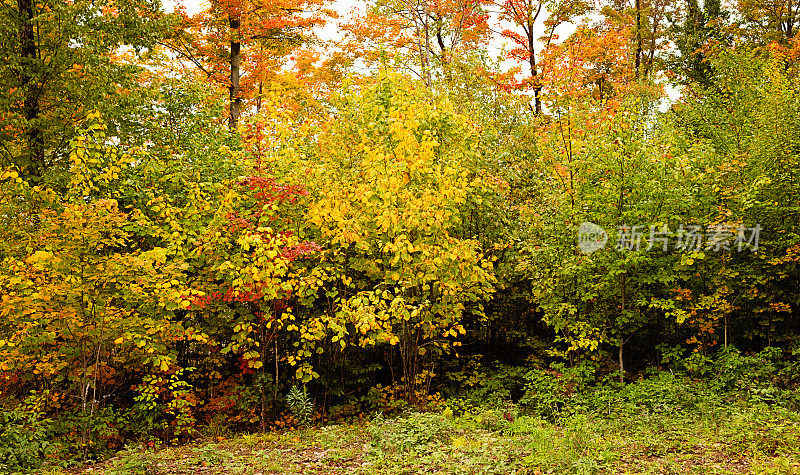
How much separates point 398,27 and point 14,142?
38.8 feet

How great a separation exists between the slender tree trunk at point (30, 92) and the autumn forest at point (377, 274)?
0.04m

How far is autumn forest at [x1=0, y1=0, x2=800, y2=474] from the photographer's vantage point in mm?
6637

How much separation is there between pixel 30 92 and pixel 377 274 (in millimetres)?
6166

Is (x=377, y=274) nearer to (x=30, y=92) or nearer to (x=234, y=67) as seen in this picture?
(x=30, y=92)

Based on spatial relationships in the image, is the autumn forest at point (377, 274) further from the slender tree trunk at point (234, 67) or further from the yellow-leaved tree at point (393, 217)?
the slender tree trunk at point (234, 67)

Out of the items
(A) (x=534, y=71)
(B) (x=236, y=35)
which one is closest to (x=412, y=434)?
(B) (x=236, y=35)

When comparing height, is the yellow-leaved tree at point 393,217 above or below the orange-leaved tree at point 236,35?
below

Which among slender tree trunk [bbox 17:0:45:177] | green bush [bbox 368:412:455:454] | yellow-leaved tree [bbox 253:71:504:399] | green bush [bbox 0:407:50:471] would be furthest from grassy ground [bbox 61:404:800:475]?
slender tree trunk [bbox 17:0:45:177]

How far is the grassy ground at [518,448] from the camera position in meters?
5.50

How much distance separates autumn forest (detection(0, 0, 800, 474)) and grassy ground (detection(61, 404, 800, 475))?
5cm

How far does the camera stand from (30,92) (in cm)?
877

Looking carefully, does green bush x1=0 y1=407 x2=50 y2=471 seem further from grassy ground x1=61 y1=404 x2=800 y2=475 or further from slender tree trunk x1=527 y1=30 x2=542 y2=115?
slender tree trunk x1=527 y1=30 x2=542 y2=115

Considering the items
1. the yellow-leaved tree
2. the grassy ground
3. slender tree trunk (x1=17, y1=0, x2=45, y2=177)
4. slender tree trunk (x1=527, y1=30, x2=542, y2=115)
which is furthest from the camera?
slender tree trunk (x1=527, y1=30, x2=542, y2=115)

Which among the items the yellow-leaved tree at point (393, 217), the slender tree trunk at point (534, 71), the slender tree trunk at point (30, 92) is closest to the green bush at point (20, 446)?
the yellow-leaved tree at point (393, 217)
